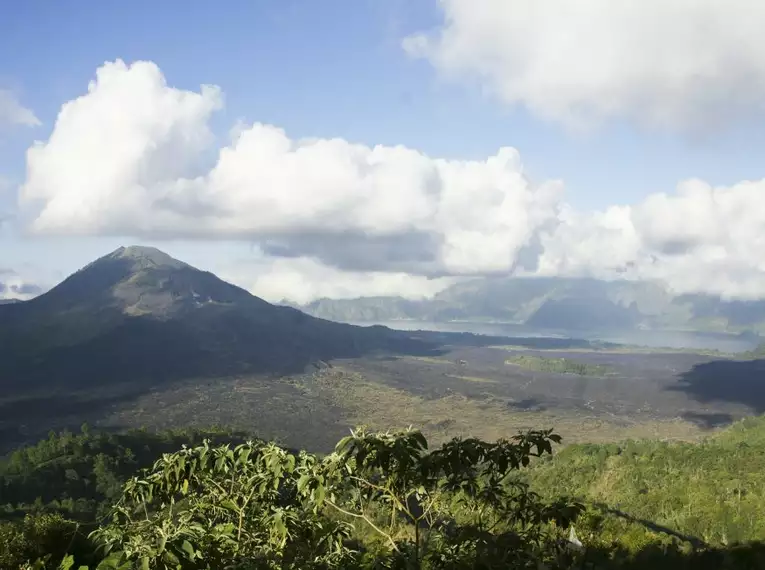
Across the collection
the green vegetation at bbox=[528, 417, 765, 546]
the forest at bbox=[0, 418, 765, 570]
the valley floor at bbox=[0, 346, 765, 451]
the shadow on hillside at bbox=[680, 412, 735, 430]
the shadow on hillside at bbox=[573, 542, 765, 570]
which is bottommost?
the shadow on hillside at bbox=[680, 412, 735, 430]

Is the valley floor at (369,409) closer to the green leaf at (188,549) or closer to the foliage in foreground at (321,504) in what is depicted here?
the foliage in foreground at (321,504)

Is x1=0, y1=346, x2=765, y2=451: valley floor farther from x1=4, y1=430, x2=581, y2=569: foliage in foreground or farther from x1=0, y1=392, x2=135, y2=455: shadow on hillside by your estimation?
x1=4, y1=430, x2=581, y2=569: foliage in foreground

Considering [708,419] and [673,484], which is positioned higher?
[673,484]

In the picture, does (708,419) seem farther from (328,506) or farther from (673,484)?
(328,506)

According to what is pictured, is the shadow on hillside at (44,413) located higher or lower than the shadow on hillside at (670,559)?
lower

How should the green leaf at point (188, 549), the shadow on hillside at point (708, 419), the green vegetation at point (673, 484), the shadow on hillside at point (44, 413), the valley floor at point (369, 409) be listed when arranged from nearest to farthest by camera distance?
the green leaf at point (188, 549)
the green vegetation at point (673, 484)
the shadow on hillside at point (44, 413)
the valley floor at point (369, 409)
the shadow on hillside at point (708, 419)

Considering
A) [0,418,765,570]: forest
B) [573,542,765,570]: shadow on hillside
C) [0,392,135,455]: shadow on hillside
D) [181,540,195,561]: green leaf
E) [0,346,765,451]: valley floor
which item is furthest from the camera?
[0,346,765,451]: valley floor

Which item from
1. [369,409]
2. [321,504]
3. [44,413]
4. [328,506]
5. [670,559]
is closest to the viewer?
[321,504]

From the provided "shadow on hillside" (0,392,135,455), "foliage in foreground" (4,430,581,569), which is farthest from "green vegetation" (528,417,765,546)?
"shadow on hillside" (0,392,135,455)

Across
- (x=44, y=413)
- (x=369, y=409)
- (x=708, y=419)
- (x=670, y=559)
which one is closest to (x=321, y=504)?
(x=670, y=559)

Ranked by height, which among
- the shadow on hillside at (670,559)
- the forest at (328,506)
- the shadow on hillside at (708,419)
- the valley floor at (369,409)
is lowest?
the shadow on hillside at (708,419)

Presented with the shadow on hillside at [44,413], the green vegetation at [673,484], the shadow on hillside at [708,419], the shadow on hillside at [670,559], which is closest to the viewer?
the shadow on hillside at [670,559]

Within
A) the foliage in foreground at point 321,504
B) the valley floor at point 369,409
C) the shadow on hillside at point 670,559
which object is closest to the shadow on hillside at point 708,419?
the valley floor at point 369,409

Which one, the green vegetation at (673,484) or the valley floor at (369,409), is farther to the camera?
the valley floor at (369,409)
